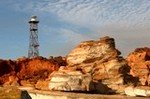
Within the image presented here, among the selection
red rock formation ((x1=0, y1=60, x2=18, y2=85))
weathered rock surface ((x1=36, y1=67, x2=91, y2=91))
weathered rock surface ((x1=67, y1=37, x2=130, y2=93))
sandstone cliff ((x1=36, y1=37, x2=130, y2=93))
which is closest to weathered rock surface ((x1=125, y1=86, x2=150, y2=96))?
sandstone cliff ((x1=36, y1=37, x2=130, y2=93))

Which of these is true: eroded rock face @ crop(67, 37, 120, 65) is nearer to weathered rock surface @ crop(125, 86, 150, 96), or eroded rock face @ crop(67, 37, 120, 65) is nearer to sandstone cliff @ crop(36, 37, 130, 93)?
sandstone cliff @ crop(36, 37, 130, 93)

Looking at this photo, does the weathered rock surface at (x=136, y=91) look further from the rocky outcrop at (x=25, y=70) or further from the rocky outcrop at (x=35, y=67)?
the rocky outcrop at (x=35, y=67)

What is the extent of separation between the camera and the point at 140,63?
59688mm

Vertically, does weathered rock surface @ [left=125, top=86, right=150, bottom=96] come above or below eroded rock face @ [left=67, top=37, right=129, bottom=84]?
below

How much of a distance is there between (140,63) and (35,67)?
15.4 meters

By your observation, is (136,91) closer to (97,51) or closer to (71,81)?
(97,51)

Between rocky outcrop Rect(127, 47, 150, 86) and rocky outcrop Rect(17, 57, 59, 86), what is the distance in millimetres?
11208

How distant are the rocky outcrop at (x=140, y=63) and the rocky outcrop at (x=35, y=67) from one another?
441 inches

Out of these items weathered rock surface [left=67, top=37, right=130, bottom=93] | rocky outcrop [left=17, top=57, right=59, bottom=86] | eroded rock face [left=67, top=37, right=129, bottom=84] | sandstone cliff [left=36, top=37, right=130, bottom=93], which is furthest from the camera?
rocky outcrop [left=17, top=57, right=59, bottom=86]

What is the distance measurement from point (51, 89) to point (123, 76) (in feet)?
22.7

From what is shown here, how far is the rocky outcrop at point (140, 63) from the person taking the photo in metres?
57.4

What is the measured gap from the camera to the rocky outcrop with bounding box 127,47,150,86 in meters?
57.4

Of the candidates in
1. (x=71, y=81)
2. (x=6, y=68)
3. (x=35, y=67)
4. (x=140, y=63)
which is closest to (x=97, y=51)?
(x=71, y=81)

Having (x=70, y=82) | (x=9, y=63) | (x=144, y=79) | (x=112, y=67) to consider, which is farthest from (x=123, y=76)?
(x=9, y=63)
